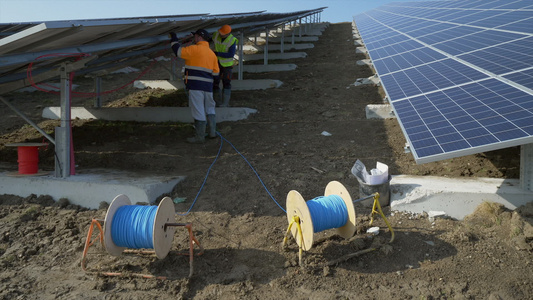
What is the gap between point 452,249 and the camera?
16.3 ft

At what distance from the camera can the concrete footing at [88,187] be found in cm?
636

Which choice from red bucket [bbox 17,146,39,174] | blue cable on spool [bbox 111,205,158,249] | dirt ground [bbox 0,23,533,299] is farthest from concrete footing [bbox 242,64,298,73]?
blue cable on spool [bbox 111,205,158,249]

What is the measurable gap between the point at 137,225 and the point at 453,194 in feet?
12.6

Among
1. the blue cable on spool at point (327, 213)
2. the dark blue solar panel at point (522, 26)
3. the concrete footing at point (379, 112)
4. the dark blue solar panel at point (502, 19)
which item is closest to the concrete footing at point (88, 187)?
the blue cable on spool at point (327, 213)

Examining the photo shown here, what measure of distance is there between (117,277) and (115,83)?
13.3 m

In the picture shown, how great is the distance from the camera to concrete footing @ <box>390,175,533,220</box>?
5.39 meters

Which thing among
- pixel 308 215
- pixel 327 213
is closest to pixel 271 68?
pixel 327 213

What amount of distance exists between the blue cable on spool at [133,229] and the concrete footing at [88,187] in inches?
58.3

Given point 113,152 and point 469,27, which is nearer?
point 113,152

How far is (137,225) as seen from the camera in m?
Result: 4.74

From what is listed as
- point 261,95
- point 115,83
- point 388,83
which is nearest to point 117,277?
point 388,83

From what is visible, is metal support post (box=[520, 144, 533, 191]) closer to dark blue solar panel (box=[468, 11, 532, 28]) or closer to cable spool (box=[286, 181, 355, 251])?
cable spool (box=[286, 181, 355, 251])

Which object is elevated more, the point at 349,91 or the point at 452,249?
the point at 349,91

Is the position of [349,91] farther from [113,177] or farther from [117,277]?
[117,277]
